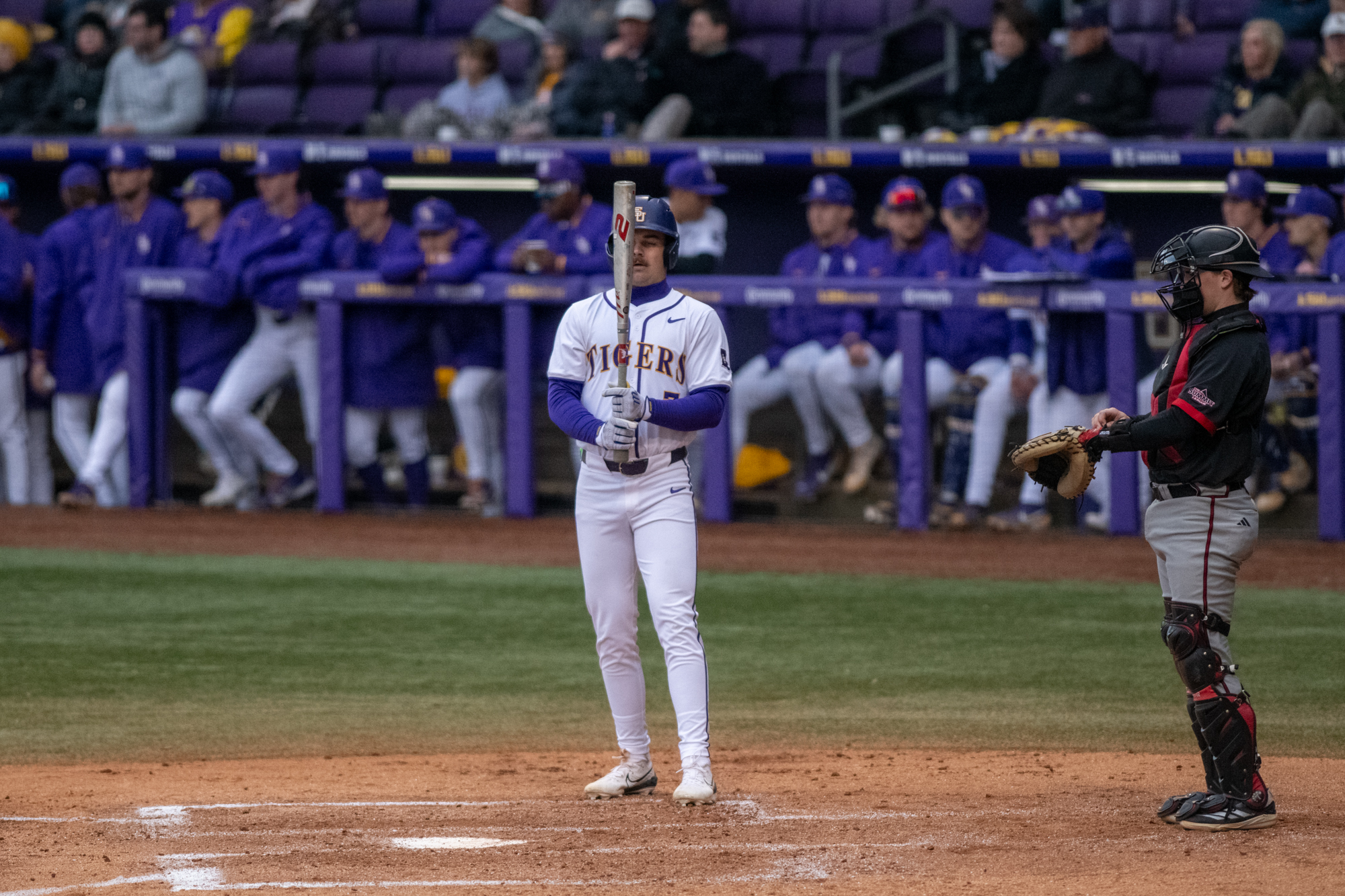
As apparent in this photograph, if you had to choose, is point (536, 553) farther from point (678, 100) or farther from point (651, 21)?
point (651, 21)

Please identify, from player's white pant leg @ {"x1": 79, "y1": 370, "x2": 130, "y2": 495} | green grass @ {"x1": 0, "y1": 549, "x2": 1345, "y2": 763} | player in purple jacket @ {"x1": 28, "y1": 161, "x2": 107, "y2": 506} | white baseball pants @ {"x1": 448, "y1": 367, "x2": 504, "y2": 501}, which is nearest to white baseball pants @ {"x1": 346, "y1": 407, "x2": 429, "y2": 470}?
white baseball pants @ {"x1": 448, "y1": 367, "x2": 504, "y2": 501}

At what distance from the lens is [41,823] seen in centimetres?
493

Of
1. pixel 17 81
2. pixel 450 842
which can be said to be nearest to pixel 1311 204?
pixel 450 842

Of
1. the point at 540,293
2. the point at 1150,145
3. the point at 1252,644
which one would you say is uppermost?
the point at 1150,145

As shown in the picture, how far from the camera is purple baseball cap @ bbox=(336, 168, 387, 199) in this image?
1138cm

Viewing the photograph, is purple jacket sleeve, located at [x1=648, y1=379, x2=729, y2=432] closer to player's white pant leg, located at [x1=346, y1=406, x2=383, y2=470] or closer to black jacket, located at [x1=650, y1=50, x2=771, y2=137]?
player's white pant leg, located at [x1=346, y1=406, x2=383, y2=470]

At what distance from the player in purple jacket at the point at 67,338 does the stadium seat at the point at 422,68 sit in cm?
315

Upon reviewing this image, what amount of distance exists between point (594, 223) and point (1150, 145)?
3457mm

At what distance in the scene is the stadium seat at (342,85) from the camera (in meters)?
14.2

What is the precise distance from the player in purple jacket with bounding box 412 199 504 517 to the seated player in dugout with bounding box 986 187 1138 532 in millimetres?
3276

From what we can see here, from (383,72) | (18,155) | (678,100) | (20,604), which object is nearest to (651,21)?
(678,100)

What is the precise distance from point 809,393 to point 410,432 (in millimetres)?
2551

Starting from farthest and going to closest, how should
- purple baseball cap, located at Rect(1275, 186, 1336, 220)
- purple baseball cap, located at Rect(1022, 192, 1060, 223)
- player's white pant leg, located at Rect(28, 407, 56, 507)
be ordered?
player's white pant leg, located at Rect(28, 407, 56, 507) < purple baseball cap, located at Rect(1022, 192, 1060, 223) < purple baseball cap, located at Rect(1275, 186, 1336, 220)

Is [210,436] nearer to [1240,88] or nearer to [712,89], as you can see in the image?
[712,89]
